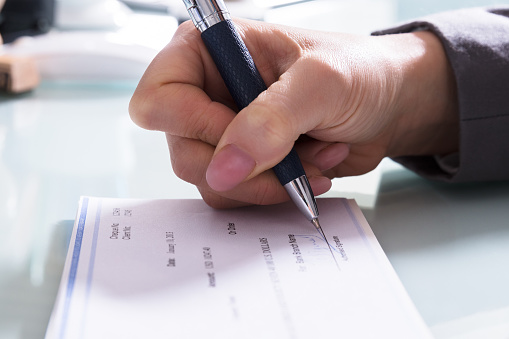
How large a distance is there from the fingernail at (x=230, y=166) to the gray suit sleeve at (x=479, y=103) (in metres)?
0.22

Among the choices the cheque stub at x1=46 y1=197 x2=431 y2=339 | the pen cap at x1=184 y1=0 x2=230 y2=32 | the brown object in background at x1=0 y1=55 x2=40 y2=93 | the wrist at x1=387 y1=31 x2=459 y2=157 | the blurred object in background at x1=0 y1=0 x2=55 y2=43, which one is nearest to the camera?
the cheque stub at x1=46 y1=197 x2=431 y2=339

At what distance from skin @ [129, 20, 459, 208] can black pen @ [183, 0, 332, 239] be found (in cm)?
2

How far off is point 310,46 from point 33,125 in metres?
0.34

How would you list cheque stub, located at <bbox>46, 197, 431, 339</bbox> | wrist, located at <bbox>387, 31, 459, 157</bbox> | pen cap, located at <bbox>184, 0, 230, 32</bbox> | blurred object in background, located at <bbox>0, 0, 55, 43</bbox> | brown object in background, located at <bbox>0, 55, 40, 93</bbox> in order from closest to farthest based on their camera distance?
cheque stub, located at <bbox>46, 197, 431, 339</bbox>
pen cap, located at <bbox>184, 0, 230, 32</bbox>
wrist, located at <bbox>387, 31, 459, 157</bbox>
brown object in background, located at <bbox>0, 55, 40, 93</bbox>
blurred object in background, located at <bbox>0, 0, 55, 43</bbox>

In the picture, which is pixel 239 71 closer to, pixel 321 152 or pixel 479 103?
pixel 321 152

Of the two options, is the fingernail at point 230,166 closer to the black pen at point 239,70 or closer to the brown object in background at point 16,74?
the black pen at point 239,70

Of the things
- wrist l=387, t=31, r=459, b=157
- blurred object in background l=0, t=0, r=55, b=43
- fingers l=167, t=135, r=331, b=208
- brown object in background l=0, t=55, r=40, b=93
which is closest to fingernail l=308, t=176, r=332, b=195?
fingers l=167, t=135, r=331, b=208

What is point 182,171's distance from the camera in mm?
471

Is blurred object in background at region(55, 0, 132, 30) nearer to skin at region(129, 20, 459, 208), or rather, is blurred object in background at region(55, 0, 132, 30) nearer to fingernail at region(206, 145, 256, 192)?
skin at region(129, 20, 459, 208)

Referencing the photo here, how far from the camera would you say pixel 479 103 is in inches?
20.7

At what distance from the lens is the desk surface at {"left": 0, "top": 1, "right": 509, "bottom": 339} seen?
36cm

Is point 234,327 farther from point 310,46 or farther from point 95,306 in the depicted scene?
point 310,46

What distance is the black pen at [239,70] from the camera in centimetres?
44

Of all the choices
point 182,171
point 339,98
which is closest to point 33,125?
point 182,171
